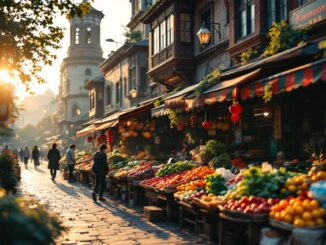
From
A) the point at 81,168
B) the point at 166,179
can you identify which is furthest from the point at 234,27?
the point at 81,168

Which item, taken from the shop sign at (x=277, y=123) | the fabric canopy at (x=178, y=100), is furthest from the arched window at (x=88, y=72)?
the shop sign at (x=277, y=123)

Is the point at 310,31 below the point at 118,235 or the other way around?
the other way around

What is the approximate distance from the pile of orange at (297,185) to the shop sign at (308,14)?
5.79 metres

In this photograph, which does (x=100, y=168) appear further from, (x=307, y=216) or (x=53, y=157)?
(x=53, y=157)

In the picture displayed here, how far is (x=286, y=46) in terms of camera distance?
489 inches

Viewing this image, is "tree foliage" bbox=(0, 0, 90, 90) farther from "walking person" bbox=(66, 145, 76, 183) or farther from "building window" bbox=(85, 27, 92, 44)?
"building window" bbox=(85, 27, 92, 44)

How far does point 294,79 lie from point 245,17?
9.28 m

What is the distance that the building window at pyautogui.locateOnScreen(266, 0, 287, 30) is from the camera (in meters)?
14.3

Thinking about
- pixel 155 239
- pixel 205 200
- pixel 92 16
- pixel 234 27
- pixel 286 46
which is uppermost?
pixel 92 16

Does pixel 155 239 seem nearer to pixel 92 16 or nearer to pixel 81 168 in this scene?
pixel 81 168

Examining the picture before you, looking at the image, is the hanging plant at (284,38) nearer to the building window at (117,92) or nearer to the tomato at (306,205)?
the tomato at (306,205)

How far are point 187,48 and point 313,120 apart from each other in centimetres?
1022

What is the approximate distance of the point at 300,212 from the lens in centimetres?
600

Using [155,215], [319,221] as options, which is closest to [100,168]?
[155,215]
